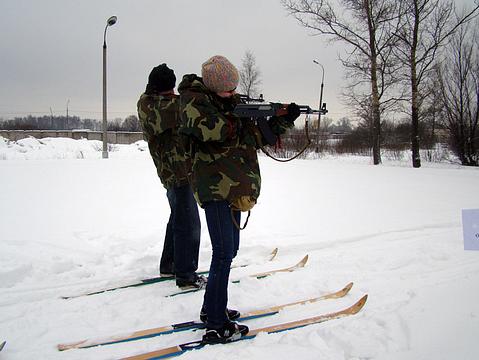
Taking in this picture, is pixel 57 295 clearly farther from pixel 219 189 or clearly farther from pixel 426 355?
pixel 426 355

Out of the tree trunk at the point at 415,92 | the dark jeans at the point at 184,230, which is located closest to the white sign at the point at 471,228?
the dark jeans at the point at 184,230

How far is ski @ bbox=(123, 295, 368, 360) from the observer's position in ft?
7.20

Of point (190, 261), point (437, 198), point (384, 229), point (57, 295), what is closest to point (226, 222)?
point (190, 261)

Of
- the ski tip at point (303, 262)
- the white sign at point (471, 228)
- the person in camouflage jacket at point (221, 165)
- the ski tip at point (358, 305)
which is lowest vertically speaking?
the ski tip at point (358, 305)

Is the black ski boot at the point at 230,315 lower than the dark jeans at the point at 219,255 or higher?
lower

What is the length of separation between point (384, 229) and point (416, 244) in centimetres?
87

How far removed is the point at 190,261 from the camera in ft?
10.7

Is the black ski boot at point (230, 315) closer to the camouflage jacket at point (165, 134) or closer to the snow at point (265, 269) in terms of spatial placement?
the snow at point (265, 269)

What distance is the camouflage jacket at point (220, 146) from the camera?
2123 millimetres

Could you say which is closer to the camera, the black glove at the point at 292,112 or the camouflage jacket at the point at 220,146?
the camouflage jacket at the point at 220,146

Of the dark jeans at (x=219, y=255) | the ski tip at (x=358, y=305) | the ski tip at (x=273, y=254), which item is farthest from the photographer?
the ski tip at (x=273, y=254)

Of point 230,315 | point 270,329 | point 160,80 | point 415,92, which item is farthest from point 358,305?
point 415,92

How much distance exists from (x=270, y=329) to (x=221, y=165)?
123 centimetres

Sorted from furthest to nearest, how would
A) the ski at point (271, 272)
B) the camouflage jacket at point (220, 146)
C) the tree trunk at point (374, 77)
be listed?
1. the tree trunk at point (374, 77)
2. the ski at point (271, 272)
3. the camouflage jacket at point (220, 146)
